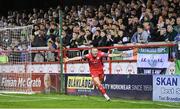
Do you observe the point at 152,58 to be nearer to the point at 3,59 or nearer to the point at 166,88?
the point at 166,88

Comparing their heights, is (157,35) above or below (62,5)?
below

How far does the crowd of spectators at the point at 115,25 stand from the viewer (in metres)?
21.6

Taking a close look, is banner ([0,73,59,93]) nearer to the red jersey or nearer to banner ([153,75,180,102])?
the red jersey

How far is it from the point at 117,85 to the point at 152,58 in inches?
80.9

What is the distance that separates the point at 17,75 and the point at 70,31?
10.7 ft

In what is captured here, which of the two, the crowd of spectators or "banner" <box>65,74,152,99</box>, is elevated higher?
the crowd of spectators

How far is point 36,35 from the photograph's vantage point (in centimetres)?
2731

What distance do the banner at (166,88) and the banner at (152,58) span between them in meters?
0.48

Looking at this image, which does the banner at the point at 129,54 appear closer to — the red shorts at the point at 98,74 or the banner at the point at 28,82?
the red shorts at the point at 98,74

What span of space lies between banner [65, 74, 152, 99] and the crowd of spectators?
1.50m

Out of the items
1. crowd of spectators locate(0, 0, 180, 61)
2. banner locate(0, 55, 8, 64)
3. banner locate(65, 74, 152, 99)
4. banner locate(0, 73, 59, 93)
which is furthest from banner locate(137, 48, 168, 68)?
banner locate(0, 55, 8, 64)

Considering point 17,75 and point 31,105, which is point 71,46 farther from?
point 31,105

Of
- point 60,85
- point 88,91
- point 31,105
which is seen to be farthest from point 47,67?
point 31,105

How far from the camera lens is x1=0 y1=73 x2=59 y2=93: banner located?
81.7ft
